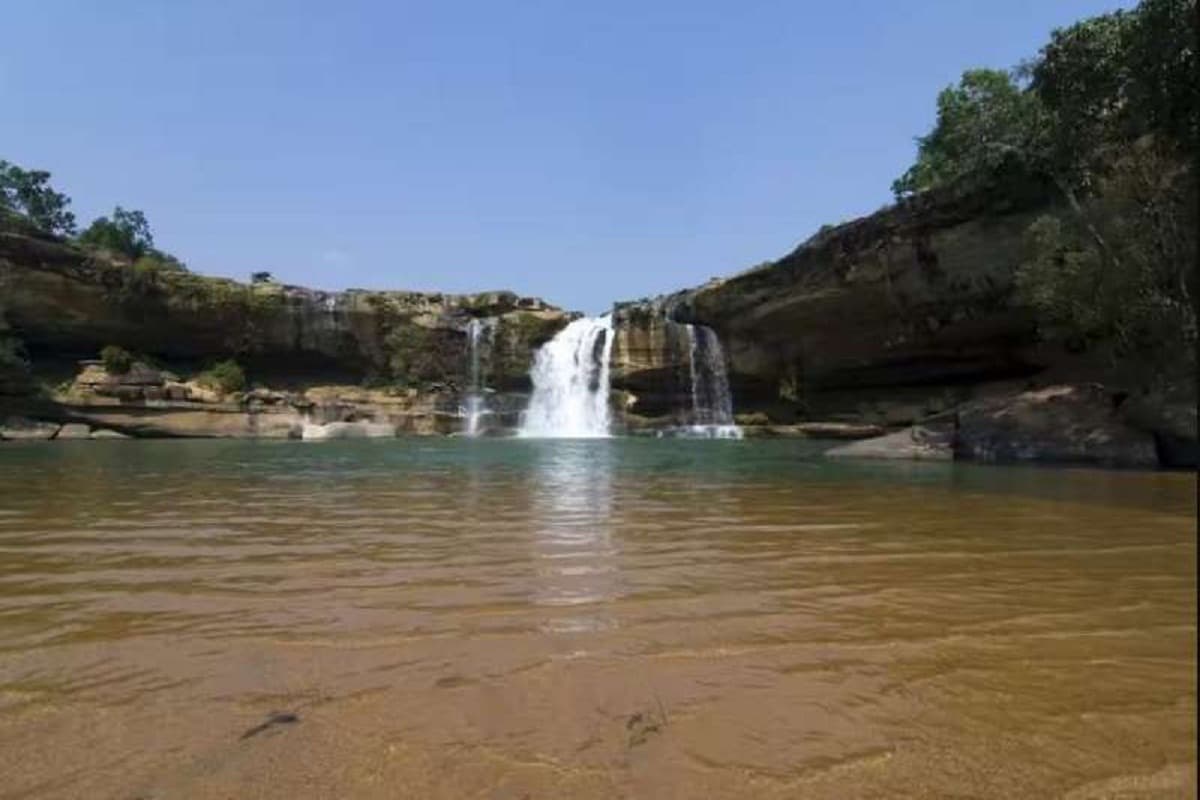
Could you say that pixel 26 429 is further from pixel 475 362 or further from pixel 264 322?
Answer: pixel 475 362

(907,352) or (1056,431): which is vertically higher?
(907,352)

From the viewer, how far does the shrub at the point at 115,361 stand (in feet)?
121

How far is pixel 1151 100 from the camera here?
594 inches

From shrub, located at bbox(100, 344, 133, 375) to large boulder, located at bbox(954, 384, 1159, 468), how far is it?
34.8 meters

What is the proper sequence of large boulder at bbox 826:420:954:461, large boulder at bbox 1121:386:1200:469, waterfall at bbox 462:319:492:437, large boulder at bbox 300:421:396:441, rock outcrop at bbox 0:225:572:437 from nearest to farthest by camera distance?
1. large boulder at bbox 1121:386:1200:469
2. large boulder at bbox 826:420:954:461
3. rock outcrop at bbox 0:225:572:437
4. large boulder at bbox 300:421:396:441
5. waterfall at bbox 462:319:492:437

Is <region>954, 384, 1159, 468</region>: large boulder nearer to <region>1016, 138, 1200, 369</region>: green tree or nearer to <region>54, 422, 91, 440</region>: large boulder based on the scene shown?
<region>1016, 138, 1200, 369</region>: green tree

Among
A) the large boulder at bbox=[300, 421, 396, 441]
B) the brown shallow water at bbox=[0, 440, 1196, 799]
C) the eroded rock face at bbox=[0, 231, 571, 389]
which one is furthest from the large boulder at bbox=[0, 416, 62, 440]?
the brown shallow water at bbox=[0, 440, 1196, 799]

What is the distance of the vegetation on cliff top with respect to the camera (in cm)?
1464

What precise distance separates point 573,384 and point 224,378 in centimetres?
1631

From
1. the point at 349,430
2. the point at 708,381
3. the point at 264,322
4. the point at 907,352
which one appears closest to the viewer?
the point at 907,352

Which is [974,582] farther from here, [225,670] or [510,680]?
[225,670]

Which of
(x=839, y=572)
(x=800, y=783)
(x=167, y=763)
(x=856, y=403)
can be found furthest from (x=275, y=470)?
(x=856, y=403)

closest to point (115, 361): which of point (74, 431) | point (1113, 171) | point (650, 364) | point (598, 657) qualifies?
point (74, 431)

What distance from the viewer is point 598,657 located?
3.65 metres
